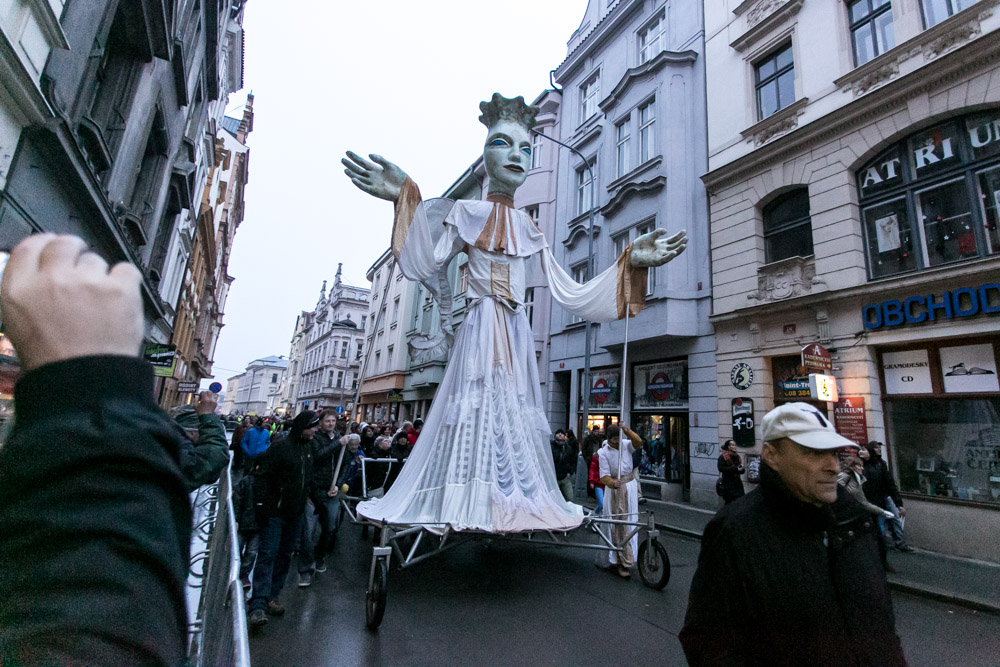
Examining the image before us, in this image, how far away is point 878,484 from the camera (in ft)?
23.0

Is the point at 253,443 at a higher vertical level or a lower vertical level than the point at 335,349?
lower

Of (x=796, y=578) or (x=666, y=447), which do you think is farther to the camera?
(x=666, y=447)

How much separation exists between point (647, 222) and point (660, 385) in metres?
4.78

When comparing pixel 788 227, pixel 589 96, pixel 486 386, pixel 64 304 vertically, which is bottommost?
pixel 64 304

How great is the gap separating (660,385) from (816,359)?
4.71m

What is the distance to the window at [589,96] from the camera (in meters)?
18.1

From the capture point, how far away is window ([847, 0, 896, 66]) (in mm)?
9398

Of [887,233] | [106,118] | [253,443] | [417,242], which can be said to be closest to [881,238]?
[887,233]

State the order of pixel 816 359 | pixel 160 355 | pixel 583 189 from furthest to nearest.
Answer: pixel 583 189 < pixel 160 355 < pixel 816 359

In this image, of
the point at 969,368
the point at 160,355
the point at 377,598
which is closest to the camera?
the point at 377,598

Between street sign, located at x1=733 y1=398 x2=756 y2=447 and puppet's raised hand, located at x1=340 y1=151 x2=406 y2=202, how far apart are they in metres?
8.97

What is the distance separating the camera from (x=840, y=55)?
9.96m

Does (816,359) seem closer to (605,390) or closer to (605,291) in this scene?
(605,291)

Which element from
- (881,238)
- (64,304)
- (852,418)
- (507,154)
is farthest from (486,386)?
(881,238)
